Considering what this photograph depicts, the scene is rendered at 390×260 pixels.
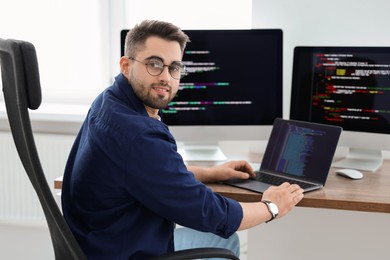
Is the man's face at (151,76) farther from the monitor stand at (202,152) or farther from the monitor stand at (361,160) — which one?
the monitor stand at (361,160)

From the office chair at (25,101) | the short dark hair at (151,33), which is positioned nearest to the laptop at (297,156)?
the short dark hair at (151,33)

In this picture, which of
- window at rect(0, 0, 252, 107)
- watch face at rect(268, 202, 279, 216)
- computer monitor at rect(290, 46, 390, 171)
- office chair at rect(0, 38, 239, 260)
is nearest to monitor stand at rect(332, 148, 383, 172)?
computer monitor at rect(290, 46, 390, 171)

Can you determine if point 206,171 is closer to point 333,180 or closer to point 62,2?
point 333,180

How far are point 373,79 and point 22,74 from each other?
4.46 feet

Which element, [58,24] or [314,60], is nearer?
[314,60]

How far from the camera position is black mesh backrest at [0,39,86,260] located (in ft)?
3.92

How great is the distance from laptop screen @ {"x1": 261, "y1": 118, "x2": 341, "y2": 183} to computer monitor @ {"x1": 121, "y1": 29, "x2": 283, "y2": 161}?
197 millimetres

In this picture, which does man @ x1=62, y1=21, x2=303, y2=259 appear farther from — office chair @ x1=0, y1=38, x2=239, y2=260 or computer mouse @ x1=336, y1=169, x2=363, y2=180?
computer mouse @ x1=336, y1=169, x2=363, y2=180

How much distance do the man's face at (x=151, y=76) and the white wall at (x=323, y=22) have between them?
99 centimetres

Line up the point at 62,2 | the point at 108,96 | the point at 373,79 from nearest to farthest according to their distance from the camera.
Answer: the point at 108,96 → the point at 373,79 → the point at 62,2

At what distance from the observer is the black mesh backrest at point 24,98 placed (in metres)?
1.19

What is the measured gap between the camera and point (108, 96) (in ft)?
5.10


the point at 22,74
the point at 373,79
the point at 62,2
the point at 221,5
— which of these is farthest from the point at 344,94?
the point at 62,2

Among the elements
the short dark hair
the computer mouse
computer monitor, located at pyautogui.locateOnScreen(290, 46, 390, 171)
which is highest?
the short dark hair
